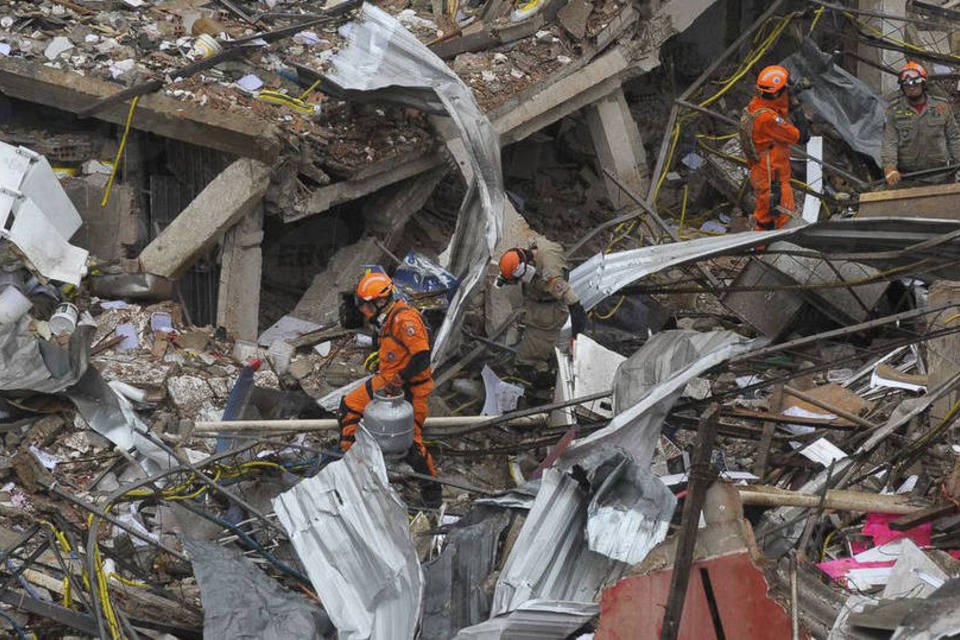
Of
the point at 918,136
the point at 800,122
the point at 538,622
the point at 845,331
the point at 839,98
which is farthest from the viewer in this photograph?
the point at 839,98

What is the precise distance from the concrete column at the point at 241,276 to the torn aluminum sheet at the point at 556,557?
4.70m

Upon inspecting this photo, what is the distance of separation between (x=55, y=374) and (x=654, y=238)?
517cm

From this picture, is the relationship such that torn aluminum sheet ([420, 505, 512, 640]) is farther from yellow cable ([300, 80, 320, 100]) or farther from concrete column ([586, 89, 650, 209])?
concrete column ([586, 89, 650, 209])

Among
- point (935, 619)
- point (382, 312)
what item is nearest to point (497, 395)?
point (382, 312)

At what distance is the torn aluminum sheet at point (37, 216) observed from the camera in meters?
9.69

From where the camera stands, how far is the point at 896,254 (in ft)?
27.9

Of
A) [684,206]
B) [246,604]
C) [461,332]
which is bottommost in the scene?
[684,206]

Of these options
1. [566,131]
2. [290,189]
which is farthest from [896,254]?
[566,131]

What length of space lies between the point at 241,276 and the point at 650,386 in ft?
12.6

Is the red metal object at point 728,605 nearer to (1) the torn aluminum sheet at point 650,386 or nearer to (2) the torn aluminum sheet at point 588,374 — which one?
(1) the torn aluminum sheet at point 650,386

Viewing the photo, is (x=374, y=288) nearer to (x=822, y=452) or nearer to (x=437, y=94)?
(x=822, y=452)

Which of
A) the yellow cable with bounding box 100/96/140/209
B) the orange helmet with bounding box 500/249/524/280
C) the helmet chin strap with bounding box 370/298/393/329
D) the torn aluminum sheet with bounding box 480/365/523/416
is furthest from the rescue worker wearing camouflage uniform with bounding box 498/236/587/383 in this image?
the yellow cable with bounding box 100/96/140/209

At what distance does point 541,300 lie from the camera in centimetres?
980

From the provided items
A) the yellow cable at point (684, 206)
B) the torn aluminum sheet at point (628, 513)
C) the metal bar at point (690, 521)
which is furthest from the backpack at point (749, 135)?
the metal bar at point (690, 521)
